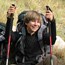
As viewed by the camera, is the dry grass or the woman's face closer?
the woman's face

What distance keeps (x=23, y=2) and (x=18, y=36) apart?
497 cm

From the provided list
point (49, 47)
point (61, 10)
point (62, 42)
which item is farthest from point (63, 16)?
point (49, 47)

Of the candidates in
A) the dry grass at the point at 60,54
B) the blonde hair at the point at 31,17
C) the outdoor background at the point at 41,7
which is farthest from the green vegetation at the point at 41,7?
the blonde hair at the point at 31,17

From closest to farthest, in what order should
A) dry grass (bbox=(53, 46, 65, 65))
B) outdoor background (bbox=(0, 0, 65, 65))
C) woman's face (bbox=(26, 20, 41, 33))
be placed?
1. woman's face (bbox=(26, 20, 41, 33))
2. dry grass (bbox=(53, 46, 65, 65))
3. outdoor background (bbox=(0, 0, 65, 65))

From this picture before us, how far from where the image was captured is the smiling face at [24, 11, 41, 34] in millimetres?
5059

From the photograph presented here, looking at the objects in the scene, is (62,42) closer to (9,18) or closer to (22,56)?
(22,56)

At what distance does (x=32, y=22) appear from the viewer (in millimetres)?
5105

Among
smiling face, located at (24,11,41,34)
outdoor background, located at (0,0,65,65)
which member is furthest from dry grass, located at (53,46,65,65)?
smiling face, located at (24,11,41,34)

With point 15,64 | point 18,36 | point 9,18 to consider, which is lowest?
point 15,64

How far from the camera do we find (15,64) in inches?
209

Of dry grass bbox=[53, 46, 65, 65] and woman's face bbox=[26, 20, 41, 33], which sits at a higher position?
woman's face bbox=[26, 20, 41, 33]

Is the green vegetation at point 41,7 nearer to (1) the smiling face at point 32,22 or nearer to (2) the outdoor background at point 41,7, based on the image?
(2) the outdoor background at point 41,7

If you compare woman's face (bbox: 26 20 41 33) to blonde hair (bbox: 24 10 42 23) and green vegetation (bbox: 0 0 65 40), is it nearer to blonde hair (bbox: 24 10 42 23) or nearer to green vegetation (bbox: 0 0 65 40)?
blonde hair (bbox: 24 10 42 23)

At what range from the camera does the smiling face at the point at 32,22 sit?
506 cm
